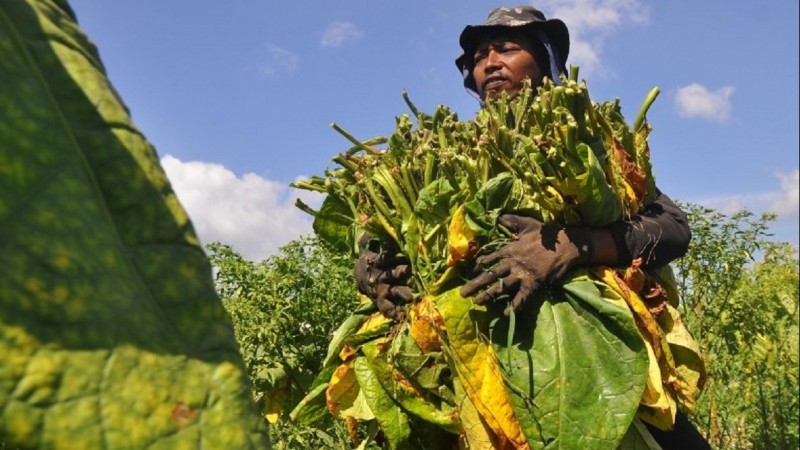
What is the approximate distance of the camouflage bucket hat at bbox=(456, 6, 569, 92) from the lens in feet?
9.08

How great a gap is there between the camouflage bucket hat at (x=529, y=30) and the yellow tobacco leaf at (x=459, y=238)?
3.43 feet

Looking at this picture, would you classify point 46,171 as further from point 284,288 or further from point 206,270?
point 284,288

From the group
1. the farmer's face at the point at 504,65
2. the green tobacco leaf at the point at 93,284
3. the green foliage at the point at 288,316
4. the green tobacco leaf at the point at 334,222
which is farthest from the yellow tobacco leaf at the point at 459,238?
the green tobacco leaf at the point at 93,284

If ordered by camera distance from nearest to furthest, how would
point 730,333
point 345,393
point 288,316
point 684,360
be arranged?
point 684,360 < point 345,393 < point 288,316 < point 730,333

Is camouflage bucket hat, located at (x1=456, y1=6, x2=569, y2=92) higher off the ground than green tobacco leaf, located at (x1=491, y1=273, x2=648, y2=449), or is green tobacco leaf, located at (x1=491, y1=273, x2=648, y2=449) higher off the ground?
camouflage bucket hat, located at (x1=456, y1=6, x2=569, y2=92)

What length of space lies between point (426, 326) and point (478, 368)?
0.17 m

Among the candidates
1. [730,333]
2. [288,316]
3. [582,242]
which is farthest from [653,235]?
[730,333]

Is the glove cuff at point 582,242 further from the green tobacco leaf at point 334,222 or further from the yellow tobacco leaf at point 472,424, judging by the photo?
the green tobacco leaf at point 334,222

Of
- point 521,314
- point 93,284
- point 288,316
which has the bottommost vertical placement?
point 93,284

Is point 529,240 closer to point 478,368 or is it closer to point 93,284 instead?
point 478,368

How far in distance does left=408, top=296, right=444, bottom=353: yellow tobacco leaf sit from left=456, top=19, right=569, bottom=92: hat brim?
1.23m

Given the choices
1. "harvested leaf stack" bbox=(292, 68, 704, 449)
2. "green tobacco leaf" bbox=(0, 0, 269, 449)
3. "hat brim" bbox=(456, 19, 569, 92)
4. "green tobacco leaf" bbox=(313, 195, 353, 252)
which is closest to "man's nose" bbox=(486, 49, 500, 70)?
"hat brim" bbox=(456, 19, 569, 92)

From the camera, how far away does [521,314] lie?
6.24ft

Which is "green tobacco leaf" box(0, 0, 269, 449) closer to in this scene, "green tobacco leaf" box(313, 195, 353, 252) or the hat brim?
"green tobacco leaf" box(313, 195, 353, 252)
